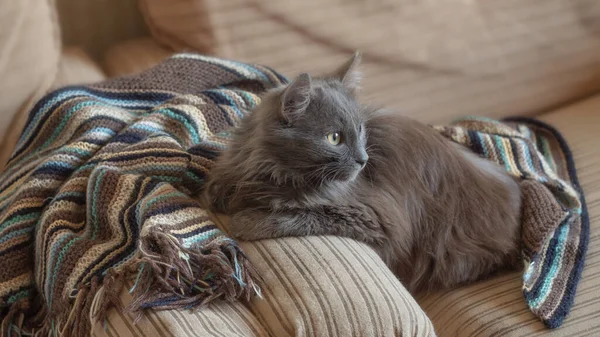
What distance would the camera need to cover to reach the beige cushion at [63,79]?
1.52 meters

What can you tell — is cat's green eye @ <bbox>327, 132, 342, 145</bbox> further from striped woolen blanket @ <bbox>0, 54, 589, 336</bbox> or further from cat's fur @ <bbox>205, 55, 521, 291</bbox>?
striped woolen blanket @ <bbox>0, 54, 589, 336</bbox>

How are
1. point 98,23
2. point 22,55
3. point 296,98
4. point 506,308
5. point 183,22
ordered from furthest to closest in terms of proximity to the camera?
point 98,23 → point 183,22 → point 22,55 → point 506,308 → point 296,98

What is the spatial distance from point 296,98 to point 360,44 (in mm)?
714

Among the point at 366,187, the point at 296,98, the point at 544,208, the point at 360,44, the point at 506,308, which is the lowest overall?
the point at 506,308

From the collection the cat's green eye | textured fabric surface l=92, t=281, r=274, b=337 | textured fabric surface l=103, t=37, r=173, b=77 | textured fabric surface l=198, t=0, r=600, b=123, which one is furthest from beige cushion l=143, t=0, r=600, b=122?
textured fabric surface l=92, t=281, r=274, b=337

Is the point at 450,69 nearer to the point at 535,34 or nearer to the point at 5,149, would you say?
the point at 535,34

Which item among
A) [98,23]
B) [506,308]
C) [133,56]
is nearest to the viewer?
[506,308]

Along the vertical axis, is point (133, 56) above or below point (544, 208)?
above

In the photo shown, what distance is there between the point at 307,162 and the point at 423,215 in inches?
12.7

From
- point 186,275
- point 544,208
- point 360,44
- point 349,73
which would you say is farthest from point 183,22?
point 544,208

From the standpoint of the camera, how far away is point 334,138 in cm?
117

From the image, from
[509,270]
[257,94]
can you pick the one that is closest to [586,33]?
[509,270]

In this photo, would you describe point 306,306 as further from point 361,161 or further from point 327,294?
point 361,161

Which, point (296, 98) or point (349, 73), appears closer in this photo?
point (296, 98)
